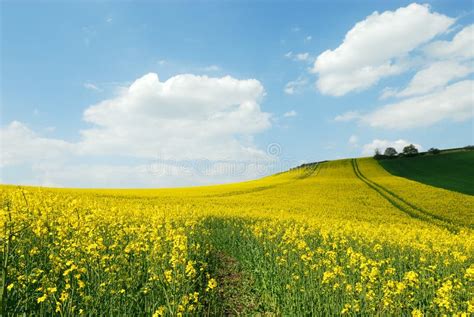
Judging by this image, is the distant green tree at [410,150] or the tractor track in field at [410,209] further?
the distant green tree at [410,150]

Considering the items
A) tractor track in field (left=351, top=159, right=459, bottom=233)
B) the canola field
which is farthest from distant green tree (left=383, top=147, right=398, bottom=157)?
the canola field

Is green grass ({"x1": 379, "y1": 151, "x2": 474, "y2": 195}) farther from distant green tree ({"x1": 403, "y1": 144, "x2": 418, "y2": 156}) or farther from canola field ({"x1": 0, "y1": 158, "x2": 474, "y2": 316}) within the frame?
canola field ({"x1": 0, "y1": 158, "x2": 474, "y2": 316})

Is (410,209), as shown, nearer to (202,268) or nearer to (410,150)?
(202,268)

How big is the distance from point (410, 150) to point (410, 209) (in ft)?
182

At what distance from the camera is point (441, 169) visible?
63219 millimetres

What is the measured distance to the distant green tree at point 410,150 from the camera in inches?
3187

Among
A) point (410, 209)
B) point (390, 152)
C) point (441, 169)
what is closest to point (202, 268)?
point (410, 209)

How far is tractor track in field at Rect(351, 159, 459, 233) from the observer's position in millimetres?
28475

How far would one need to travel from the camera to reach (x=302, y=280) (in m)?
7.84

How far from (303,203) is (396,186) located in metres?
18.5

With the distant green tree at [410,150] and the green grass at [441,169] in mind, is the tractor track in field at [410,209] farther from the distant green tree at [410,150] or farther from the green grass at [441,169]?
the distant green tree at [410,150]

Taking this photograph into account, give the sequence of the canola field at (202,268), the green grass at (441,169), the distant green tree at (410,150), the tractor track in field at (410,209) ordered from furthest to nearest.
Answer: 1. the distant green tree at (410,150)
2. the green grass at (441,169)
3. the tractor track in field at (410,209)
4. the canola field at (202,268)

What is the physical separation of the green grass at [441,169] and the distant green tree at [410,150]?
4251mm

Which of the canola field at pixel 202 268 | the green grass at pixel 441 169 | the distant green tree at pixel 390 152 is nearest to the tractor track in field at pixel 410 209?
the green grass at pixel 441 169
